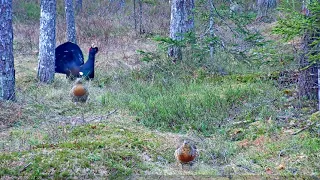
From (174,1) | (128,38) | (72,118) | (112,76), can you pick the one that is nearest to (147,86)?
(112,76)

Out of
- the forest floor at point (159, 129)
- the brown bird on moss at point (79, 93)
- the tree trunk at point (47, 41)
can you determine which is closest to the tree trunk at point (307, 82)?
the forest floor at point (159, 129)

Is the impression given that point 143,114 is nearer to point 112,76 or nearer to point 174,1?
point 112,76

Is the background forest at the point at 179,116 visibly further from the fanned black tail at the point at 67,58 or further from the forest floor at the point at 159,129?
the fanned black tail at the point at 67,58

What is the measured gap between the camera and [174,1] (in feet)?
40.6

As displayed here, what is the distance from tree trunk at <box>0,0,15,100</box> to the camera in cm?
786

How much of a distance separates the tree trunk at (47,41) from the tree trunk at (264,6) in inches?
449

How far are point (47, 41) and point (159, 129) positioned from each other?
505 cm

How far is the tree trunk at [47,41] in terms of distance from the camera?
35.1ft

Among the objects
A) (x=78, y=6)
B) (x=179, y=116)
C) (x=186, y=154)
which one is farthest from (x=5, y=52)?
(x=78, y=6)

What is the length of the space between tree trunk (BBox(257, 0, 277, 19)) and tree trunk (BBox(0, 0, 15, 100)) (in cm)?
1379

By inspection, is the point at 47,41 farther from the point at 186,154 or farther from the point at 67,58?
the point at 186,154

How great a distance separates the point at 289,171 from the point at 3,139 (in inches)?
151

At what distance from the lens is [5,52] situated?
25.9 ft

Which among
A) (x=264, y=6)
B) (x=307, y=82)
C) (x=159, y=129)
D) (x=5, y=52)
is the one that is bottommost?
(x=159, y=129)
